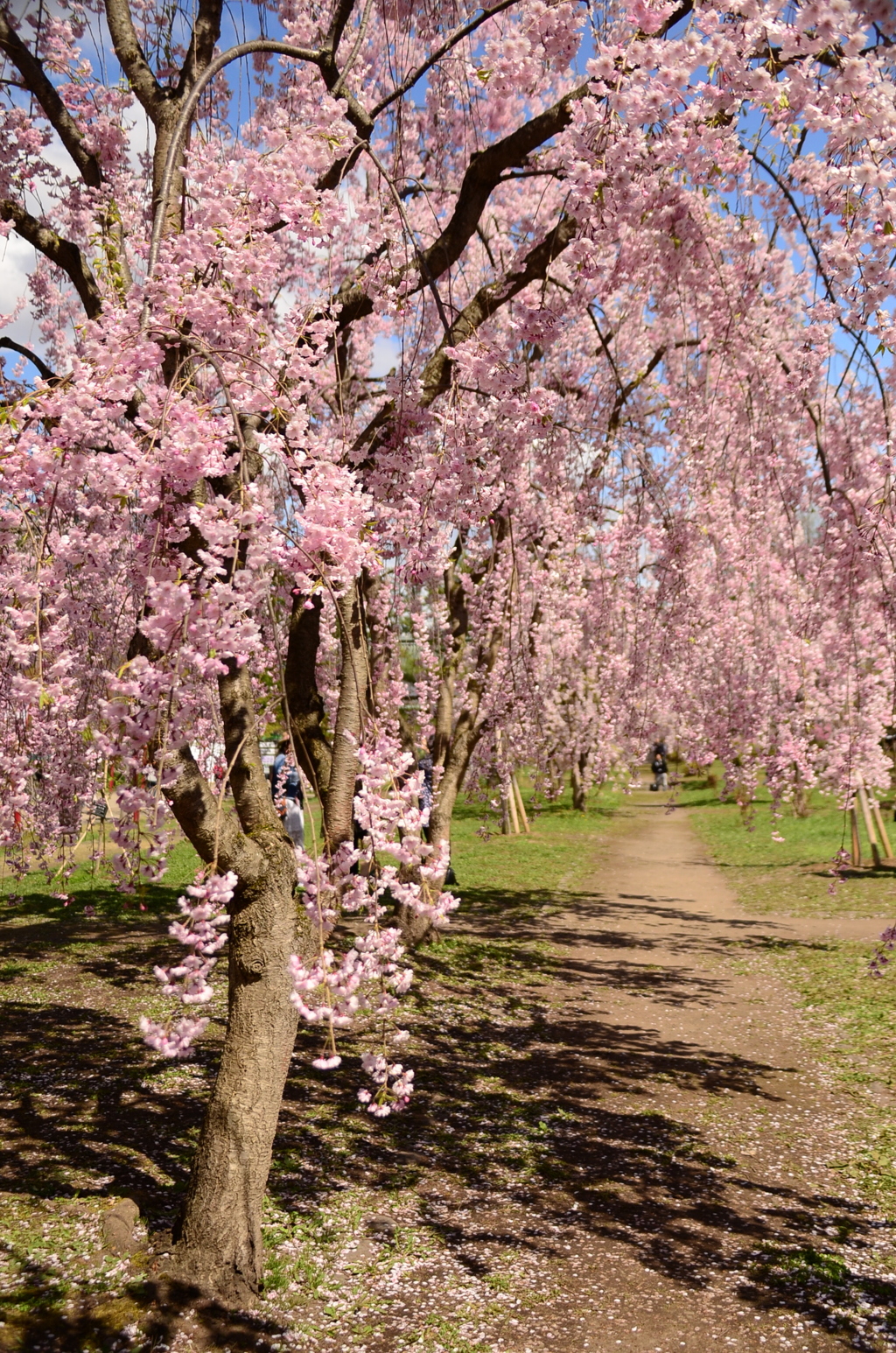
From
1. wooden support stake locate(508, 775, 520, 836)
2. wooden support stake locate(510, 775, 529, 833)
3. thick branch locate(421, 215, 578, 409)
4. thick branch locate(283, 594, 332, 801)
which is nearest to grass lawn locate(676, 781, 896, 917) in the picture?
wooden support stake locate(510, 775, 529, 833)

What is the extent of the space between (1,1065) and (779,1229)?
471 cm

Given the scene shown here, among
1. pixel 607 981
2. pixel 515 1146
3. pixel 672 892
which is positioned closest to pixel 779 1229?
pixel 515 1146

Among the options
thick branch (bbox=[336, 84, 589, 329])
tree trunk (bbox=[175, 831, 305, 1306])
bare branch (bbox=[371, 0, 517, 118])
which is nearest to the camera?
tree trunk (bbox=[175, 831, 305, 1306])

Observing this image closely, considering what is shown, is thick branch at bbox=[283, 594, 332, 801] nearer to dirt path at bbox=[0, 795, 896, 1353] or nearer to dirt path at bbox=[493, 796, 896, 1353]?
dirt path at bbox=[0, 795, 896, 1353]

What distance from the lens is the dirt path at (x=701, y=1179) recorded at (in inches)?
142

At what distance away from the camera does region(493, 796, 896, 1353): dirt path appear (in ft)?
11.8

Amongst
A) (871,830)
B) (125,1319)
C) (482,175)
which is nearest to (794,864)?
(871,830)

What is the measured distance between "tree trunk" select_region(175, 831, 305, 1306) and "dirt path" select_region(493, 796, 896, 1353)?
1.11 m

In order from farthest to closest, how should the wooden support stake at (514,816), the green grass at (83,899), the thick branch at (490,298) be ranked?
the wooden support stake at (514,816) → the green grass at (83,899) → the thick branch at (490,298)

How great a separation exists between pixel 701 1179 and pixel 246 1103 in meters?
2.56

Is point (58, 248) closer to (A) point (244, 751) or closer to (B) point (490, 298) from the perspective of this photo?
(B) point (490, 298)

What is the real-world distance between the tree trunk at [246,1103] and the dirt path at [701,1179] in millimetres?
1114

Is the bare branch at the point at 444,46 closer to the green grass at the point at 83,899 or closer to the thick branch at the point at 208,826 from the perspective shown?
the thick branch at the point at 208,826

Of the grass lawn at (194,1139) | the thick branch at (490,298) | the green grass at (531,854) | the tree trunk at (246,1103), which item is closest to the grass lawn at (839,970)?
the grass lawn at (194,1139)
